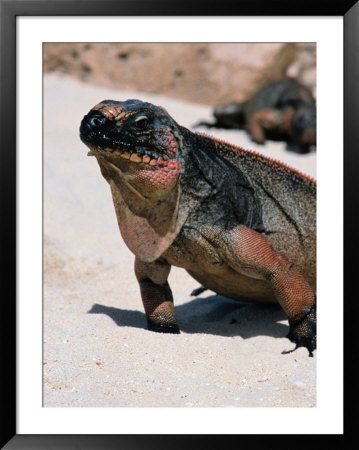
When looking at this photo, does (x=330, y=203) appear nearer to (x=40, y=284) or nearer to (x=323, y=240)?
(x=323, y=240)

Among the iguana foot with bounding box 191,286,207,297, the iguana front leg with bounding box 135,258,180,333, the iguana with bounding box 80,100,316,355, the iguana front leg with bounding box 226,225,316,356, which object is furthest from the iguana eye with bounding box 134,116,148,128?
the iguana foot with bounding box 191,286,207,297

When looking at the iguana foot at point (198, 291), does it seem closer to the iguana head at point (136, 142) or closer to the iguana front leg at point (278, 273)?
the iguana front leg at point (278, 273)

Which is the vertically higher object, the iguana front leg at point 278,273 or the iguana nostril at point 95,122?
the iguana nostril at point 95,122

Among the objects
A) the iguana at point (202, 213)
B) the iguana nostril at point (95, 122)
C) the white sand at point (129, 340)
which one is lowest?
the white sand at point (129, 340)

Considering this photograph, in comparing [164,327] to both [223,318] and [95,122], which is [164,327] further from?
[95,122]

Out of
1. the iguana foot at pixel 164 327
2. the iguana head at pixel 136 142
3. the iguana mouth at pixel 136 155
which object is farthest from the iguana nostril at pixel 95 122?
the iguana foot at pixel 164 327

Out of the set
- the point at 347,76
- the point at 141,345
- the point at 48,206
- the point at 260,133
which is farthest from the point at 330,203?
the point at 260,133

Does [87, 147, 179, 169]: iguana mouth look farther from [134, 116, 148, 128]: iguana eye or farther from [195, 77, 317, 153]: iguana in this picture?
[195, 77, 317, 153]: iguana
